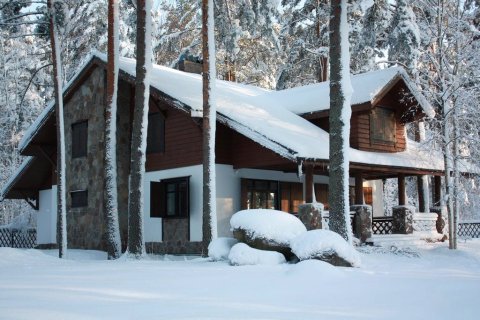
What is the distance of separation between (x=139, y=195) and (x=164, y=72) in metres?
8.30

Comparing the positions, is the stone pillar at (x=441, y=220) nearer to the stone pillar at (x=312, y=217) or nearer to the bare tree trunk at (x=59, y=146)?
the stone pillar at (x=312, y=217)

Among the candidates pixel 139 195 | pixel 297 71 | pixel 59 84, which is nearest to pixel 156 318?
pixel 139 195

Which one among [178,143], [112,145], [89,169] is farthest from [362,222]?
[89,169]

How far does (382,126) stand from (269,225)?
10095 millimetres

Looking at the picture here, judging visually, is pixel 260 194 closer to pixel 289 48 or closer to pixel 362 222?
pixel 362 222

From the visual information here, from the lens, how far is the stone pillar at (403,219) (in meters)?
20.7

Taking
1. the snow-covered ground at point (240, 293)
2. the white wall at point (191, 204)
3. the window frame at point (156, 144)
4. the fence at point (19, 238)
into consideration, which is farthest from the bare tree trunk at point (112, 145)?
the fence at point (19, 238)

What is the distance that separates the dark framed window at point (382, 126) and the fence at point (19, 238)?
62.2ft

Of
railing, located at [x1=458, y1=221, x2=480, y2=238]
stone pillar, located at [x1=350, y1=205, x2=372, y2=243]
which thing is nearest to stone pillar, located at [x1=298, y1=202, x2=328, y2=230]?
stone pillar, located at [x1=350, y1=205, x2=372, y2=243]

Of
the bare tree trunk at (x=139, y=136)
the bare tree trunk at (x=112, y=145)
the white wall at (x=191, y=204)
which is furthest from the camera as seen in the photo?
the white wall at (x=191, y=204)

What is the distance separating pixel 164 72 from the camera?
22297 mm

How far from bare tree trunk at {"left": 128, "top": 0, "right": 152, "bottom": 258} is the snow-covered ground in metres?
4.52

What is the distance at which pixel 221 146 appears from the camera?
62.3 feet

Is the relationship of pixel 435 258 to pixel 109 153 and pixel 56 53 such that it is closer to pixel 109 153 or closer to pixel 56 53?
pixel 109 153
